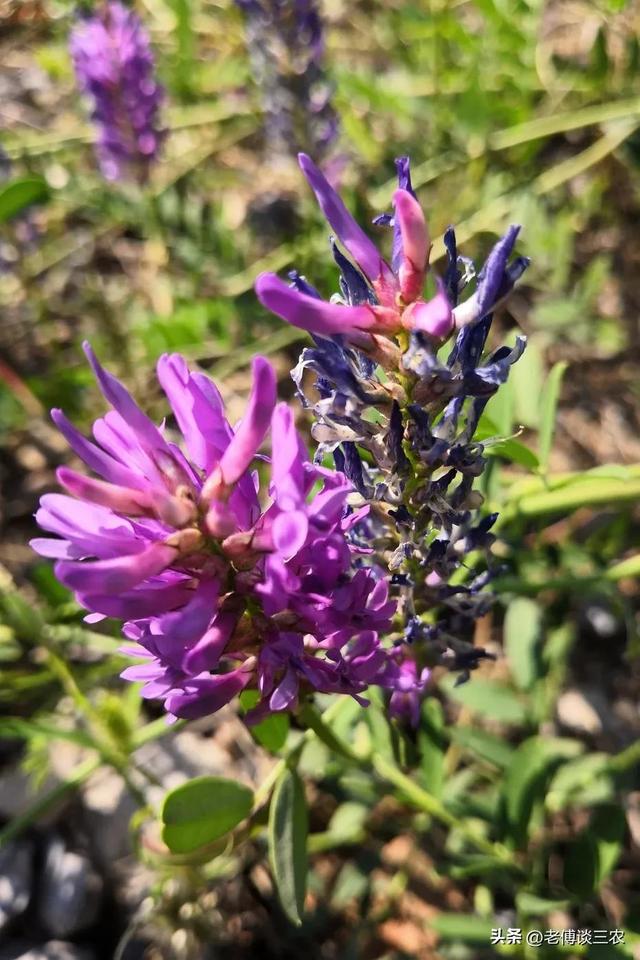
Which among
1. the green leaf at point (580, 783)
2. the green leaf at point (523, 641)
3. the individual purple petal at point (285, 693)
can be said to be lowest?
the green leaf at point (580, 783)

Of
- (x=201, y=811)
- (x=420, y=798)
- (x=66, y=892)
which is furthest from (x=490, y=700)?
(x=66, y=892)

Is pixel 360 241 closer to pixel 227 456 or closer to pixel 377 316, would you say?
pixel 377 316

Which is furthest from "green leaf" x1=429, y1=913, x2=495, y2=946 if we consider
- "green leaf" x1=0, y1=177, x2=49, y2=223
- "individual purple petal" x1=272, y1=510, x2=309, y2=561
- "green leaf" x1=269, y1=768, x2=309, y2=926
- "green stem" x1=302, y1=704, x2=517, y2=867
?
"green leaf" x1=0, y1=177, x2=49, y2=223

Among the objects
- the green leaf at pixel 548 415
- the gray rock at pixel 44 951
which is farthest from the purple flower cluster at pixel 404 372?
the gray rock at pixel 44 951

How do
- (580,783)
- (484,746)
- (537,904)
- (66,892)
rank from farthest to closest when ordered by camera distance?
(66,892), (580,783), (484,746), (537,904)

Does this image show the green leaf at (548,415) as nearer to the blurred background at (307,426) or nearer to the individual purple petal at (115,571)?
the blurred background at (307,426)

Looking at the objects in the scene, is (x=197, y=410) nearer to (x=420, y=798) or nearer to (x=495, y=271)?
(x=495, y=271)
